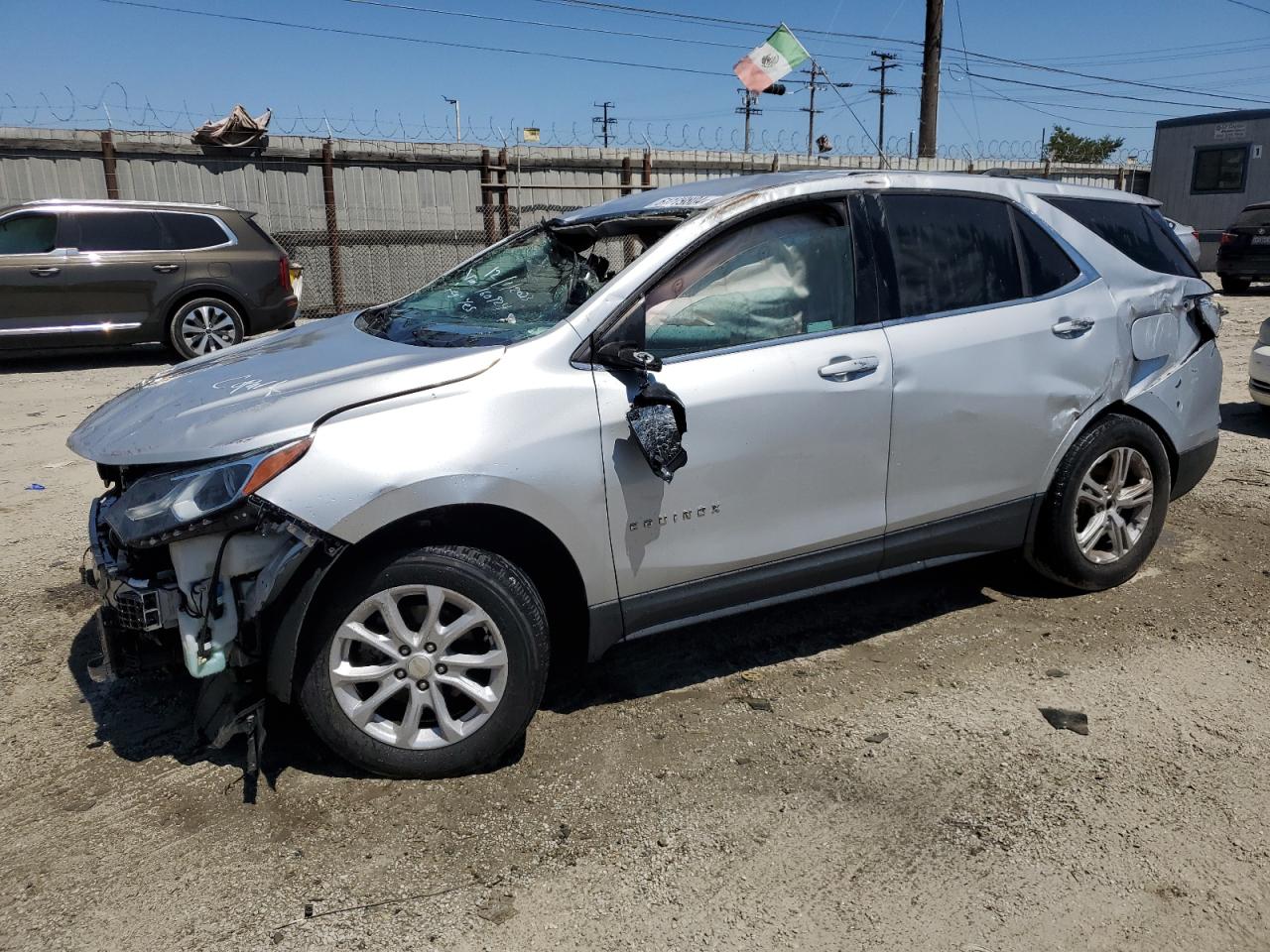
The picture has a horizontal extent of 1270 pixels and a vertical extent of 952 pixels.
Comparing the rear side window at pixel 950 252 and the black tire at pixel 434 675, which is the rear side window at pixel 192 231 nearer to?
the rear side window at pixel 950 252

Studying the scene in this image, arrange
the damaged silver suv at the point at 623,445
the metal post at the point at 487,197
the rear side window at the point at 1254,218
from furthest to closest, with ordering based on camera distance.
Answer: the rear side window at the point at 1254,218 < the metal post at the point at 487,197 < the damaged silver suv at the point at 623,445

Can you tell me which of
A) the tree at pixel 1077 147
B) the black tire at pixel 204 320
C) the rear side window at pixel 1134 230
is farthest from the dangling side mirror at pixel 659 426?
the tree at pixel 1077 147

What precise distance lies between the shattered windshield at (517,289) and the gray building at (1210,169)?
25049 millimetres

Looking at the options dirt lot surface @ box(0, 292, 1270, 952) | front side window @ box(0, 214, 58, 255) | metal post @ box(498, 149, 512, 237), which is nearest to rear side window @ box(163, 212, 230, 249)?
front side window @ box(0, 214, 58, 255)

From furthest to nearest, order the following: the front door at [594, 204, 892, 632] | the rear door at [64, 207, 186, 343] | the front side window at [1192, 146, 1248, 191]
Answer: the front side window at [1192, 146, 1248, 191] → the rear door at [64, 207, 186, 343] → the front door at [594, 204, 892, 632]

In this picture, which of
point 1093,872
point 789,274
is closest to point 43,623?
point 789,274

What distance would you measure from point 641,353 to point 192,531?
1.40m

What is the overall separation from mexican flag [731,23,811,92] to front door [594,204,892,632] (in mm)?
13694

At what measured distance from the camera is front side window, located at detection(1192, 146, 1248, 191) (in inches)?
989

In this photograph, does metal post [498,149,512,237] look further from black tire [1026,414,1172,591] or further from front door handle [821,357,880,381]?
front door handle [821,357,880,381]

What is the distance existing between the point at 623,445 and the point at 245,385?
3.93 feet

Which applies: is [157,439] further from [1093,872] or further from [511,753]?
[1093,872]

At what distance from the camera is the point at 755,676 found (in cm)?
380

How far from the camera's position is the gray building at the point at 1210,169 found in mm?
24812
